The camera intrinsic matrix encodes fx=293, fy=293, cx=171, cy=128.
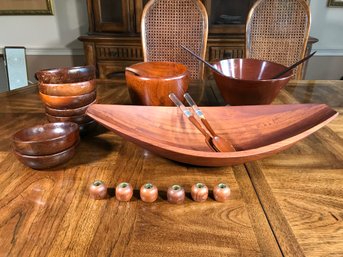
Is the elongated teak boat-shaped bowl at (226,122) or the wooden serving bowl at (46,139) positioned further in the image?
the elongated teak boat-shaped bowl at (226,122)

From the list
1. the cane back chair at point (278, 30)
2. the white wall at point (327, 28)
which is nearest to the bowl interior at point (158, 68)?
the cane back chair at point (278, 30)

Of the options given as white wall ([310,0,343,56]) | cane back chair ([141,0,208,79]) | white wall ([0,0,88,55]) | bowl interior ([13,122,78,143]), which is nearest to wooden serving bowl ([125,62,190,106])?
bowl interior ([13,122,78,143])

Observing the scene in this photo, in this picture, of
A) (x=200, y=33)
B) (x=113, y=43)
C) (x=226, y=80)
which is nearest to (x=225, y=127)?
(x=226, y=80)

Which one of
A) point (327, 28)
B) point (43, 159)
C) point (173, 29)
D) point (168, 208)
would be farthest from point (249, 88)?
point (327, 28)

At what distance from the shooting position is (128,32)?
199 cm

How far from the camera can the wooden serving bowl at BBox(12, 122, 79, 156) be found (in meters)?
0.57

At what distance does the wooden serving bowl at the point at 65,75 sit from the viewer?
801 millimetres

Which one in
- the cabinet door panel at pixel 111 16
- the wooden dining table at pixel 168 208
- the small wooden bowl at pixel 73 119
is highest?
the cabinet door panel at pixel 111 16

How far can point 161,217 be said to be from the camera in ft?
1.59

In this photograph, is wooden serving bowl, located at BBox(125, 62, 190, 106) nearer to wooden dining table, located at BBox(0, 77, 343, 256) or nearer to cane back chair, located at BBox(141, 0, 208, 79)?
wooden dining table, located at BBox(0, 77, 343, 256)

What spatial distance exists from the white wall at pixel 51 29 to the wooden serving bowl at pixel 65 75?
4.90 ft

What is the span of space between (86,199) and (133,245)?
141 mm

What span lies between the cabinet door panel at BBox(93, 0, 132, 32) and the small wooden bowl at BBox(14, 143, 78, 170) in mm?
1548

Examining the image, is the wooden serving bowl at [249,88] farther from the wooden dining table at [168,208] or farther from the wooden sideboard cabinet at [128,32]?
the wooden sideboard cabinet at [128,32]
